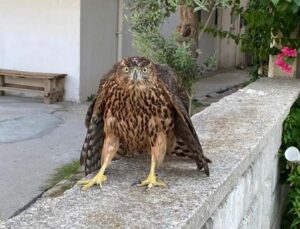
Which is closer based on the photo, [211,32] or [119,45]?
[211,32]

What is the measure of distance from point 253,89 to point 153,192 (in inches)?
105

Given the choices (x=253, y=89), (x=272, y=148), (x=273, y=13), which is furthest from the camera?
(x=273, y=13)

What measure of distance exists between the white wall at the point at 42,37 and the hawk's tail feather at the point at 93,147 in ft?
27.6

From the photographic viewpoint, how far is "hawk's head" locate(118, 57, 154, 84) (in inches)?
78.0

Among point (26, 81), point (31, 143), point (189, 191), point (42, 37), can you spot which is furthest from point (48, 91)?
point (189, 191)

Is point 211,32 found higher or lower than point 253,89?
higher

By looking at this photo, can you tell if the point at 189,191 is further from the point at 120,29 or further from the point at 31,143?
the point at 120,29

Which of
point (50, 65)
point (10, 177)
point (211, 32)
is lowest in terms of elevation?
point (10, 177)

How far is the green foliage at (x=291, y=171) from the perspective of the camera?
3865 mm

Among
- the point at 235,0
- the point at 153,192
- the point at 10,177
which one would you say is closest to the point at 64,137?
the point at 10,177

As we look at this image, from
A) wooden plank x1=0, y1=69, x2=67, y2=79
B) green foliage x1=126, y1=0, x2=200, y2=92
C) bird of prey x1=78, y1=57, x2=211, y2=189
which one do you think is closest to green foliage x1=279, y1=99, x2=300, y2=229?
green foliage x1=126, y1=0, x2=200, y2=92

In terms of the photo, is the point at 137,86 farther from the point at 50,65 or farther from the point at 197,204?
the point at 50,65

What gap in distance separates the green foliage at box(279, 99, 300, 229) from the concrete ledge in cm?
33

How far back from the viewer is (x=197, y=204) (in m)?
1.96
